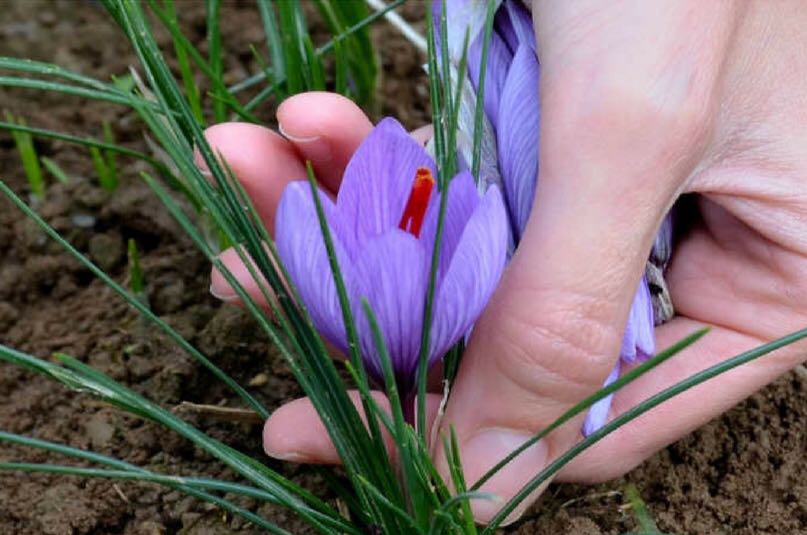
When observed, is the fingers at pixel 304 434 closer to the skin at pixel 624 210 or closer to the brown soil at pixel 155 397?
the skin at pixel 624 210

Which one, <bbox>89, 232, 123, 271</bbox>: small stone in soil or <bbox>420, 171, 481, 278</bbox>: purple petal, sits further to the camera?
<bbox>89, 232, 123, 271</bbox>: small stone in soil

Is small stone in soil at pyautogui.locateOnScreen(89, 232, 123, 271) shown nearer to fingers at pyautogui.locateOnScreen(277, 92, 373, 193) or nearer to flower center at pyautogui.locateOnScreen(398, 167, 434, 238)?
fingers at pyautogui.locateOnScreen(277, 92, 373, 193)

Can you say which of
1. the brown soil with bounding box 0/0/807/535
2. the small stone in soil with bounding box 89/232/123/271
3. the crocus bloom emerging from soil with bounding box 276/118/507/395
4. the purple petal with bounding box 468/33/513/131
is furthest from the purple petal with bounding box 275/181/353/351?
the small stone in soil with bounding box 89/232/123/271

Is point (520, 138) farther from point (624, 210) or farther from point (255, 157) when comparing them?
point (255, 157)

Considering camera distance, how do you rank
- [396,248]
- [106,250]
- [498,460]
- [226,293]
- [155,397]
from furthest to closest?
[106,250] → [155,397] → [226,293] → [498,460] → [396,248]

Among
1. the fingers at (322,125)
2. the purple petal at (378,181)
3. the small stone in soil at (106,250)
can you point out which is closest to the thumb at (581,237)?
the purple petal at (378,181)

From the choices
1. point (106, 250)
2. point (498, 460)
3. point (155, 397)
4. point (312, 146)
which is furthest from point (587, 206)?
point (106, 250)
